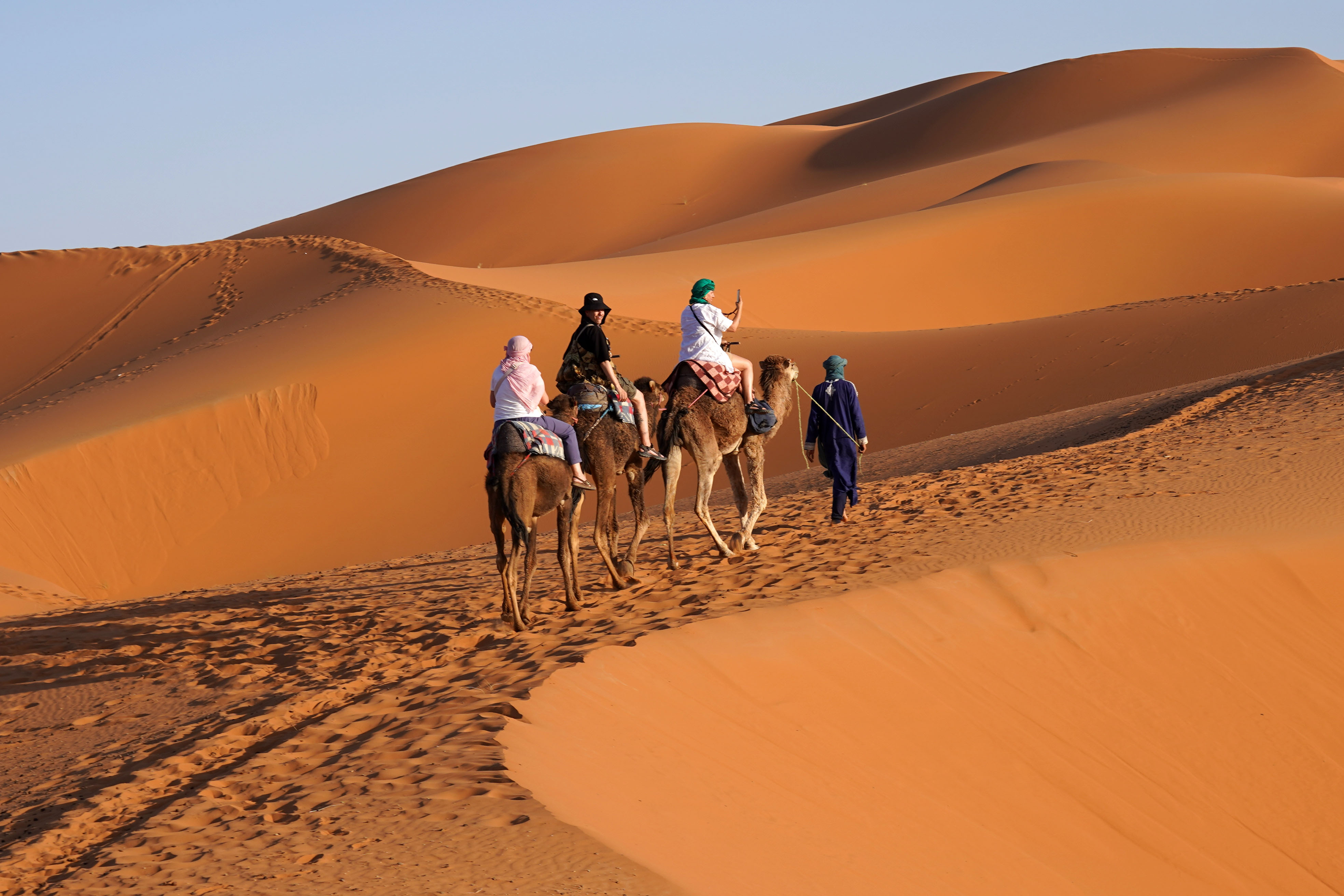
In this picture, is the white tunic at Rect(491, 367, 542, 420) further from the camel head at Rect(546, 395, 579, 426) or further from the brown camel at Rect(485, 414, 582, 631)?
the camel head at Rect(546, 395, 579, 426)

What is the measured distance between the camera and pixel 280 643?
961 cm

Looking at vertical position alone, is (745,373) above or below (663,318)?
above

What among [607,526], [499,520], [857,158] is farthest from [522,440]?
[857,158]

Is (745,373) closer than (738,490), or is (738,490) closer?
(745,373)

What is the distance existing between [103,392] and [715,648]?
20.2 meters

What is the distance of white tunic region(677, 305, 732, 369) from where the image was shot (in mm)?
10203

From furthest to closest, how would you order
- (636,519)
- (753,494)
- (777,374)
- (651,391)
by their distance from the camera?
(777,374), (753,494), (651,391), (636,519)

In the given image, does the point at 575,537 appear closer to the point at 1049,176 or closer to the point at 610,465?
the point at 610,465

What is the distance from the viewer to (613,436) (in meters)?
9.84

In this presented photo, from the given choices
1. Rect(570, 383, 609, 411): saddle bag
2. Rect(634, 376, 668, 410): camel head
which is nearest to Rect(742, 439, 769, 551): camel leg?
Rect(634, 376, 668, 410): camel head

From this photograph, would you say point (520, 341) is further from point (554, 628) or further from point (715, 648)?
point (715, 648)

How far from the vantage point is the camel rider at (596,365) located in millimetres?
9633

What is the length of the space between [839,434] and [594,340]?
3332 millimetres

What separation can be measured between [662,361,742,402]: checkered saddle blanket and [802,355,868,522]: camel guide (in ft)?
5.40
